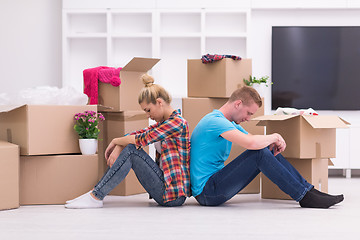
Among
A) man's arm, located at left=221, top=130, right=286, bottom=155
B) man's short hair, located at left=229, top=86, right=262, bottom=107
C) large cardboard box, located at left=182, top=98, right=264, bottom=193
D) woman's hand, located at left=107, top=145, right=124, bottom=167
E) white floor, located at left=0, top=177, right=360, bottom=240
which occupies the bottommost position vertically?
white floor, located at left=0, top=177, right=360, bottom=240

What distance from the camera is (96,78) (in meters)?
3.49

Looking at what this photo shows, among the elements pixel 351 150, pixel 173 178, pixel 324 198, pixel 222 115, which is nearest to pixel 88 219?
pixel 173 178

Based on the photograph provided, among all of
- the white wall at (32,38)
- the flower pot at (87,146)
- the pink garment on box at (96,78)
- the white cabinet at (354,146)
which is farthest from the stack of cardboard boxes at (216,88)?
the white wall at (32,38)

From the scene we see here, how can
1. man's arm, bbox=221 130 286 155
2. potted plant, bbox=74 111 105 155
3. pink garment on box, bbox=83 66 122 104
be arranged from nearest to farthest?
man's arm, bbox=221 130 286 155, potted plant, bbox=74 111 105 155, pink garment on box, bbox=83 66 122 104

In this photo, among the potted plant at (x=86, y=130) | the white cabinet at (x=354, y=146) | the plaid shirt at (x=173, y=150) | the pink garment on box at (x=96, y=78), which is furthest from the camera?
the white cabinet at (x=354, y=146)

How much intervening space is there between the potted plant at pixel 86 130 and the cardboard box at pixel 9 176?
1.18 feet

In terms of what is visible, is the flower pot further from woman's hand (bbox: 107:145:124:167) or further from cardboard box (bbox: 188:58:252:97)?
cardboard box (bbox: 188:58:252:97)

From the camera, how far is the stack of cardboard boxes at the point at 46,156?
2.99 m

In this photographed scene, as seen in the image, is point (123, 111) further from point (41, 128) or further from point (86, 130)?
point (41, 128)

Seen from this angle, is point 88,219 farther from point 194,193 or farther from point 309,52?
point 309,52

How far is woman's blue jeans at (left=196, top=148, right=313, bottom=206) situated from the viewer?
9.06 ft

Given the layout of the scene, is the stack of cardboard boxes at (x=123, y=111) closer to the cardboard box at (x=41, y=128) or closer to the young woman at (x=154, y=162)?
the cardboard box at (x=41, y=128)

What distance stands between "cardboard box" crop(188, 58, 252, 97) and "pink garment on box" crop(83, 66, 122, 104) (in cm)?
49

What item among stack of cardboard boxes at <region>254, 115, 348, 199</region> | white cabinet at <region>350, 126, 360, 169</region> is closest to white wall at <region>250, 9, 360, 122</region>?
white cabinet at <region>350, 126, 360, 169</region>
